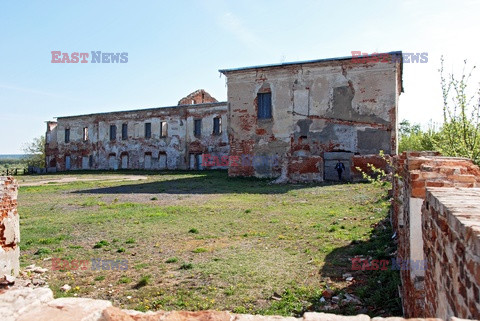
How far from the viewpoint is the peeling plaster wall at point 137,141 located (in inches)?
1228

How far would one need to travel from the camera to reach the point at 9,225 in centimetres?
570

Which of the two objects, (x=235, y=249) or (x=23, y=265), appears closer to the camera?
(x=23, y=265)

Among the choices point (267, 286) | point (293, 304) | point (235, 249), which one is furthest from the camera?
point (235, 249)

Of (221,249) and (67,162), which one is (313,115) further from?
(67,162)

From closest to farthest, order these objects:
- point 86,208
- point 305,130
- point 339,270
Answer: point 339,270
point 86,208
point 305,130

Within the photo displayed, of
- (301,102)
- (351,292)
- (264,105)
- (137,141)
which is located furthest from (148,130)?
(351,292)

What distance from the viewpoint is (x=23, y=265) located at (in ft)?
20.0

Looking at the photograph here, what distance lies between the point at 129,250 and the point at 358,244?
4398mm

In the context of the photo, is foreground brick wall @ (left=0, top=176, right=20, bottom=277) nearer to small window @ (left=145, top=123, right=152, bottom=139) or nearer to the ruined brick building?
the ruined brick building

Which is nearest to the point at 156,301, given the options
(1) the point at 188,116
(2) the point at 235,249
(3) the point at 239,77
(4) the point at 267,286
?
(4) the point at 267,286

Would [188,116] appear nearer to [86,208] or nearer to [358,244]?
[86,208]

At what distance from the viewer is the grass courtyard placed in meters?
4.60

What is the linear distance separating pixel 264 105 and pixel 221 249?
1525cm

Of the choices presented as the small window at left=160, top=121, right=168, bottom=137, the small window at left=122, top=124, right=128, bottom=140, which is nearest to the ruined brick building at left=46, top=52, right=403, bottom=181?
the small window at left=160, top=121, right=168, bottom=137
